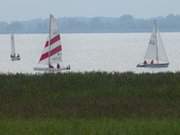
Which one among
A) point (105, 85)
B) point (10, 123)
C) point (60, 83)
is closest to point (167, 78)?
point (105, 85)

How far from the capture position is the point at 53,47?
5153 centimetres

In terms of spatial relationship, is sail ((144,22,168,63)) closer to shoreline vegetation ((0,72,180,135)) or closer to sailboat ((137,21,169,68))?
sailboat ((137,21,169,68))

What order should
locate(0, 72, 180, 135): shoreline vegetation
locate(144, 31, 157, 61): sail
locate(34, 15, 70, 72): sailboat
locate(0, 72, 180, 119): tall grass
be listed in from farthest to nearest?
locate(144, 31, 157, 61): sail < locate(34, 15, 70, 72): sailboat < locate(0, 72, 180, 119): tall grass < locate(0, 72, 180, 135): shoreline vegetation

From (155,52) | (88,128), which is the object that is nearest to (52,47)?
(88,128)

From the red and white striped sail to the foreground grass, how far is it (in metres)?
34.7

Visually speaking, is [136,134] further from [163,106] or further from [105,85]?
[105,85]

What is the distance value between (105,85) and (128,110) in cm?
450

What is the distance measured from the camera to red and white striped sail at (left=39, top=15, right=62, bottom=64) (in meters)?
51.7

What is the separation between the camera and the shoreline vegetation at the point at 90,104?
1573 centimetres

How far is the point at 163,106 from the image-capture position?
2217 centimetres

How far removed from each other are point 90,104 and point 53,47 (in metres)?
29.7

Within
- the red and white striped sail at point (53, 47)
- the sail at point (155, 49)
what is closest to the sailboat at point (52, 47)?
the red and white striped sail at point (53, 47)

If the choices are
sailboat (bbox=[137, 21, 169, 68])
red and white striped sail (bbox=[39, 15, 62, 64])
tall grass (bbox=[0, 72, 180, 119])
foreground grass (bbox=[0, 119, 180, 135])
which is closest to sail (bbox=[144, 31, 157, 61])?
sailboat (bbox=[137, 21, 169, 68])

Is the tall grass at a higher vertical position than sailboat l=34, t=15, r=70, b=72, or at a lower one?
lower
